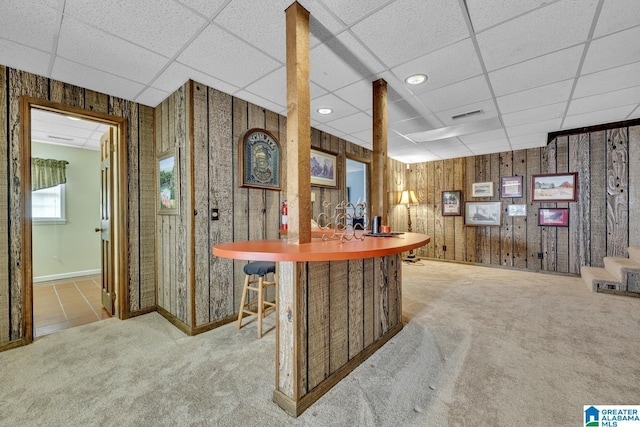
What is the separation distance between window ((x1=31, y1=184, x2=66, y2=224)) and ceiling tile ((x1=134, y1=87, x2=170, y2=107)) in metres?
3.34

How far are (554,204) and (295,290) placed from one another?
19.2 ft

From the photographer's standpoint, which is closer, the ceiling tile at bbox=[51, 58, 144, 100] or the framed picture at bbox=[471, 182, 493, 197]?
the ceiling tile at bbox=[51, 58, 144, 100]

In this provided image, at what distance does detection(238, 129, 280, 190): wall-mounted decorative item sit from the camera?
118 inches

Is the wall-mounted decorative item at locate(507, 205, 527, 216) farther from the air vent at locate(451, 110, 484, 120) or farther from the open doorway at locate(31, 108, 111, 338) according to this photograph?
the open doorway at locate(31, 108, 111, 338)

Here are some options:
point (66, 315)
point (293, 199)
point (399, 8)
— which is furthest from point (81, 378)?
point (399, 8)

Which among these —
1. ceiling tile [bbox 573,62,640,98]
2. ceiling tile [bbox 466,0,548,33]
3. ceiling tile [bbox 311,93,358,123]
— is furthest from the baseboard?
ceiling tile [bbox 573,62,640,98]

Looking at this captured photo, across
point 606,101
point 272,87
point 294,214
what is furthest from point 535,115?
point 294,214

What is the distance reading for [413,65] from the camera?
2.40m

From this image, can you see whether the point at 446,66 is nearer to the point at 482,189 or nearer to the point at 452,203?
the point at 482,189

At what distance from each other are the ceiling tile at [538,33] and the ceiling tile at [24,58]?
3538 mm

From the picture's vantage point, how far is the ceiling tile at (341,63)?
2111mm

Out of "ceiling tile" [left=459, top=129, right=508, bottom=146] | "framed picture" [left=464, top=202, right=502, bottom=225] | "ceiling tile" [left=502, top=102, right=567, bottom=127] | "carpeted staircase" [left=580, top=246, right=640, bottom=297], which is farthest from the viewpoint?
"framed picture" [left=464, top=202, right=502, bottom=225]

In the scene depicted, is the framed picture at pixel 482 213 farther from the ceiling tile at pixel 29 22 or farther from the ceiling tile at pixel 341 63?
the ceiling tile at pixel 29 22

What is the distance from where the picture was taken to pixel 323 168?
14.2 feet
